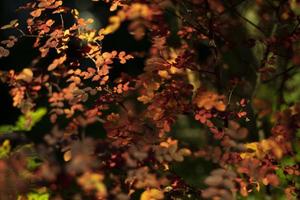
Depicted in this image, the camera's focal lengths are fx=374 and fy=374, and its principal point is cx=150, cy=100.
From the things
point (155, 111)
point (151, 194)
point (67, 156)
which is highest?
→ point (155, 111)

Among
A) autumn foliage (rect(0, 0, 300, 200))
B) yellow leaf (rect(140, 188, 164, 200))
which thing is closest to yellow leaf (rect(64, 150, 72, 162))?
autumn foliage (rect(0, 0, 300, 200))

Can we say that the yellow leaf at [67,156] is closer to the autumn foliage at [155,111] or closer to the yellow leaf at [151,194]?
the autumn foliage at [155,111]

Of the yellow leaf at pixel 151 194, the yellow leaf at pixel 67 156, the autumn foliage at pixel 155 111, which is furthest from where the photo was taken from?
the yellow leaf at pixel 67 156

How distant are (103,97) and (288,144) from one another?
1868 mm

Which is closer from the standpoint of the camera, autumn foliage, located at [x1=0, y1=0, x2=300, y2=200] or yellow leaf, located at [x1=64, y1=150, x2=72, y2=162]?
autumn foliage, located at [x1=0, y1=0, x2=300, y2=200]

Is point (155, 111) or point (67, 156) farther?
point (155, 111)

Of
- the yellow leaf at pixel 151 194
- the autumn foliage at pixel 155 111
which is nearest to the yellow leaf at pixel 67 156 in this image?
the autumn foliage at pixel 155 111

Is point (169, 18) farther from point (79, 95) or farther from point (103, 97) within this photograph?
point (79, 95)

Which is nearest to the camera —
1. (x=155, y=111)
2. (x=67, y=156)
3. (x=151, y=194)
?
(x=151, y=194)

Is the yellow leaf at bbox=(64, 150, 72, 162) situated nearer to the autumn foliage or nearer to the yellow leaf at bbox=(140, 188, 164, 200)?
the autumn foliage

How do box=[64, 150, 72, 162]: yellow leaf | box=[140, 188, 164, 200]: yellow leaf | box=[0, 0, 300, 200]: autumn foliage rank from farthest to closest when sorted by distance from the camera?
box=[64, 150, 72, 162]: yellow leaf, box=[140, 188, 164, 200]: yellow leaf, box=[0, 0, 300, 200]: autumn foliage

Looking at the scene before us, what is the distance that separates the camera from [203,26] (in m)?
4.13

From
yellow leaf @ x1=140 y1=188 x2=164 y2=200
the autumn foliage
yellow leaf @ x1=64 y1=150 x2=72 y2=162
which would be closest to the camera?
the autumn foliage

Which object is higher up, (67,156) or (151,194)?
(151,194)
